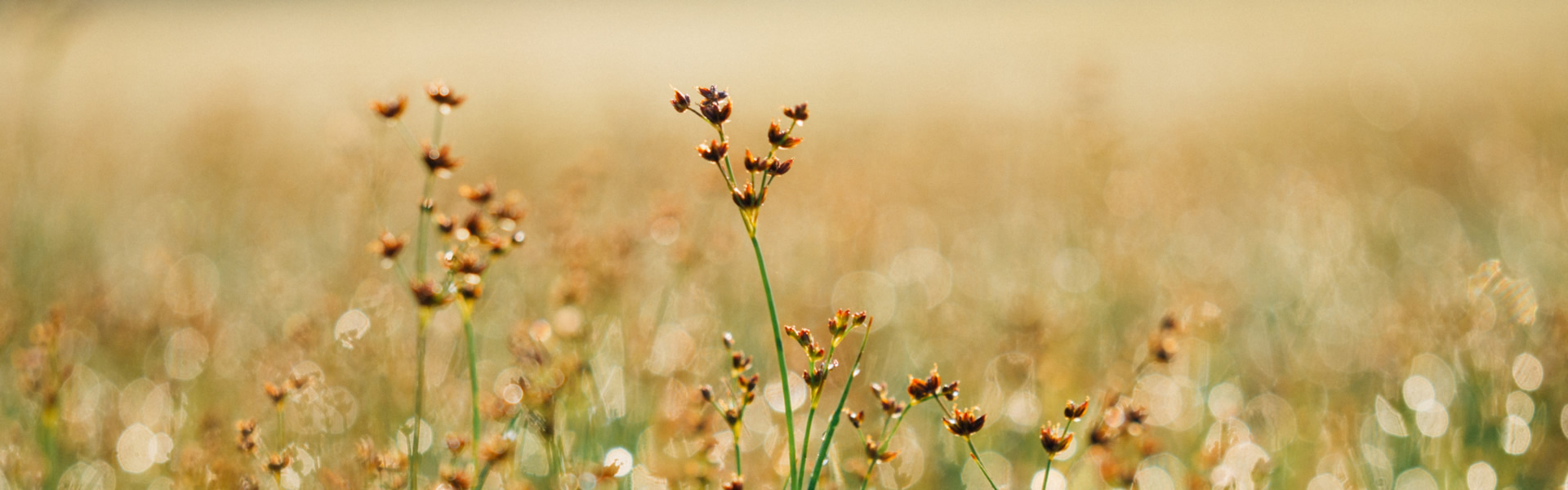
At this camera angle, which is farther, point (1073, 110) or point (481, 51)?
point (481, 51)

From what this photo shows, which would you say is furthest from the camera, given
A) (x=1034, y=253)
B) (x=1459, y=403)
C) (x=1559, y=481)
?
(x=1034, y=253)

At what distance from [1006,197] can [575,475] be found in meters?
3.81

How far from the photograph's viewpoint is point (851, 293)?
137 inches

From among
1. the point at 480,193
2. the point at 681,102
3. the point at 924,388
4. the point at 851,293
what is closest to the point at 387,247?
the point at 480,193

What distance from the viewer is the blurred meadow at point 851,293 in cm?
205

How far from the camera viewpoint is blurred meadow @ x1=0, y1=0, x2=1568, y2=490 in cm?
205

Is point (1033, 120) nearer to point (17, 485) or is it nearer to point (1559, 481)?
point (1559, 481)

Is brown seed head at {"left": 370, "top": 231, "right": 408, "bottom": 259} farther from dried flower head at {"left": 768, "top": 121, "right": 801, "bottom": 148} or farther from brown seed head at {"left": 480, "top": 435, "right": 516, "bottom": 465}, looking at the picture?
dried flower head at {"left": 768, "top": 121, "right": 801, "bottom": 148}

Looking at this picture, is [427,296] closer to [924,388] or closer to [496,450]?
[496,450]

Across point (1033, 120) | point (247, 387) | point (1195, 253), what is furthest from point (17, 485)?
point (1033, 120)

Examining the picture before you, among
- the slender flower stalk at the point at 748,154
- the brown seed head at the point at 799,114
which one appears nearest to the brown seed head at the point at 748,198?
the slender flower stalk at the point at 748,154

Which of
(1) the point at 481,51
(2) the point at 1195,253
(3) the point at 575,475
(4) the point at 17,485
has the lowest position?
(1) the point at 481,51

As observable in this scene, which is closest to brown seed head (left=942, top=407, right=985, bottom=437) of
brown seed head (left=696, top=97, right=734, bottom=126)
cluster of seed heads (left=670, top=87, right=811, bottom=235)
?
cluster of seed heads (left=670, top=87, right=811, bottom=235)

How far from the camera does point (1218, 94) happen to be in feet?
27.8
